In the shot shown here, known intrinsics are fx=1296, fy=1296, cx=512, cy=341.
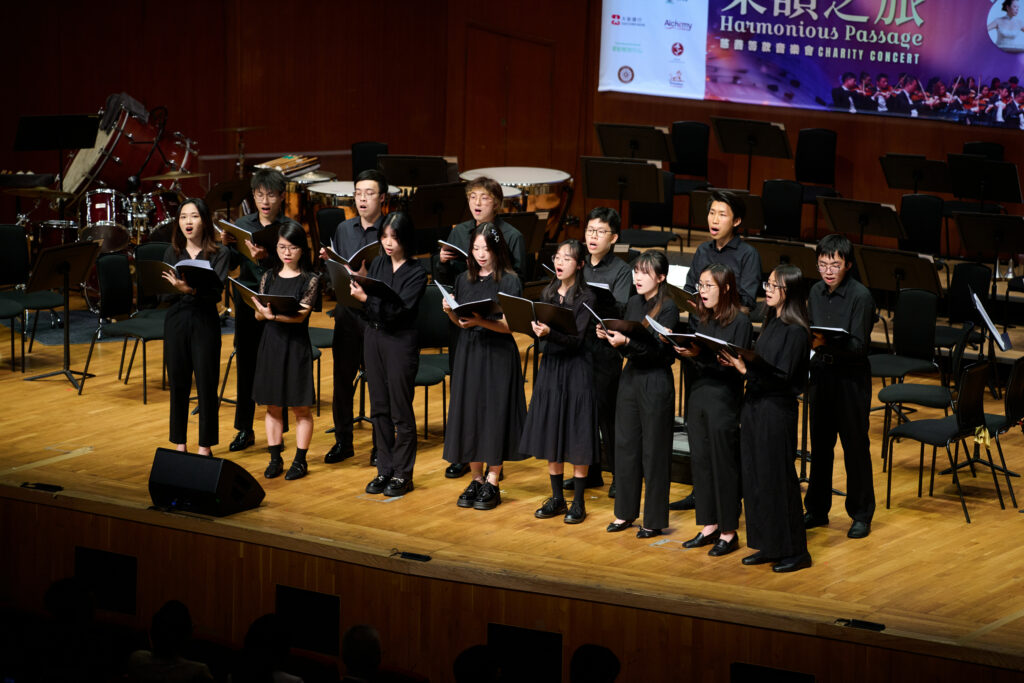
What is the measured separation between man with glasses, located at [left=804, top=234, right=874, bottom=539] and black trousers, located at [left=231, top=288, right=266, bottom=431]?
2.85m

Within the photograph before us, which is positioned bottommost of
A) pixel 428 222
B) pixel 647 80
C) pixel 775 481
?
pixel 775 481

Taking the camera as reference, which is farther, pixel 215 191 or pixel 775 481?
pixel 215 191

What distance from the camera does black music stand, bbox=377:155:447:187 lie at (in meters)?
9.41

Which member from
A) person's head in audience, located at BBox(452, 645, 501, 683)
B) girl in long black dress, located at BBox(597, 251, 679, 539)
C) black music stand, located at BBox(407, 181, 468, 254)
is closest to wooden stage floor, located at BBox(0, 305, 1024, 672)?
girl in long black dress, located at BBox(597, 251, 679, 539)

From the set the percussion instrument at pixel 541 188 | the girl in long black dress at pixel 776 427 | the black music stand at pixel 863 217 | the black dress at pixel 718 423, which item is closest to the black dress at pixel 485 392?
the black dress at pixel 718 423

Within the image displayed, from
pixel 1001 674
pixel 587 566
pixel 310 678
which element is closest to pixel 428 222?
pixel 587 566

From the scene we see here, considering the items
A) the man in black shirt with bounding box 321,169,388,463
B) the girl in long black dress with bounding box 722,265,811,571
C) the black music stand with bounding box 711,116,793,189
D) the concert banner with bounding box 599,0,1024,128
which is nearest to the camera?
the girl in long black dress with bounding box 722,265,811,571

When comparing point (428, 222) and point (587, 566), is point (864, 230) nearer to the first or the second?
point (428, 222)

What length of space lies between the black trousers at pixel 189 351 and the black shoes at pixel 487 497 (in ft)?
4.77

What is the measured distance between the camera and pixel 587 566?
5414mm

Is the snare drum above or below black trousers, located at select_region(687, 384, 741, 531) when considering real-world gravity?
above

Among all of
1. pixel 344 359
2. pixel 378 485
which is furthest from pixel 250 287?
pixel 378 485

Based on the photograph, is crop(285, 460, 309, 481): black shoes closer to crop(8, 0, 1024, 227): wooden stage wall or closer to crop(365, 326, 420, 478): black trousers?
crop(365, 326, 420, 478): black trousers

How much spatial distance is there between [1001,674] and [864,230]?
15.1 feet
